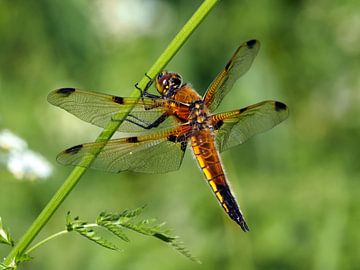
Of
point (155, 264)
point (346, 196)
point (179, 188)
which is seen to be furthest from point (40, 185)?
point (346, 196)

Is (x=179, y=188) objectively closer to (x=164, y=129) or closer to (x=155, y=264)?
(x=155, y=264)

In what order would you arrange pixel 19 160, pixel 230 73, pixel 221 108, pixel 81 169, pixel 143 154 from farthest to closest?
1. pixel 221 108
2. pixel 230 73
3. pixel 19 160
4. pixel 143 154
5. pixel 81 169

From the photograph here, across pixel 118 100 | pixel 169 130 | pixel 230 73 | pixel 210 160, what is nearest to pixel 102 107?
pixel 118 100

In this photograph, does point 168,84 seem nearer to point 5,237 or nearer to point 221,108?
point 5,237

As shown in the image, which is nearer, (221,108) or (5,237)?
(5,237)

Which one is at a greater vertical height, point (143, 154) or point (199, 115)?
point (199, 115)

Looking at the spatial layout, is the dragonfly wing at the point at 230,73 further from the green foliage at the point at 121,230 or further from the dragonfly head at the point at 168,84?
the green foliage at the point at 121,230
